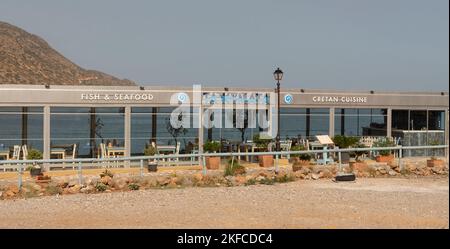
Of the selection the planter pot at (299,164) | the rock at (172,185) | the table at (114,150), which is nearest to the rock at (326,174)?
the planter pot at (299,164)

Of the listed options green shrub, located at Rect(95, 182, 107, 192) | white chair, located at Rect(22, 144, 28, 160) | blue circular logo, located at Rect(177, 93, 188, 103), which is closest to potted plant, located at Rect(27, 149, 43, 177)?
white chair, located at Rect(22, 144, 28, 160)

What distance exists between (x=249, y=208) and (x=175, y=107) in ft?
37.8

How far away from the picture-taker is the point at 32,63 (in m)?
104

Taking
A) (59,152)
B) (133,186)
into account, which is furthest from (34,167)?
(133,186)

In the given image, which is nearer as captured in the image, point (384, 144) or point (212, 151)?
point (212, 151)

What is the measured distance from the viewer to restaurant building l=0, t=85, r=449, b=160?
2120 centimetres

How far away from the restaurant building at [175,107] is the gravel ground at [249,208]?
7.55 meters

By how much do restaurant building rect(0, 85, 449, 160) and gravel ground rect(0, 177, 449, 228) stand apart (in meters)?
7.55

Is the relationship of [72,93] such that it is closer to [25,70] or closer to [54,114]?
[54,114]

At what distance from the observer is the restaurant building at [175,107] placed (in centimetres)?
2120

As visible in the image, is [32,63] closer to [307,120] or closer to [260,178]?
[307,120]

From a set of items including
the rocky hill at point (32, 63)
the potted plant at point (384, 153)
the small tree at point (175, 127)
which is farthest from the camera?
the rocky hill at point (32, 63)

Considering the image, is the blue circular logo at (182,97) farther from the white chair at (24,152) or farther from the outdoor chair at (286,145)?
the white chair at (24,152)
